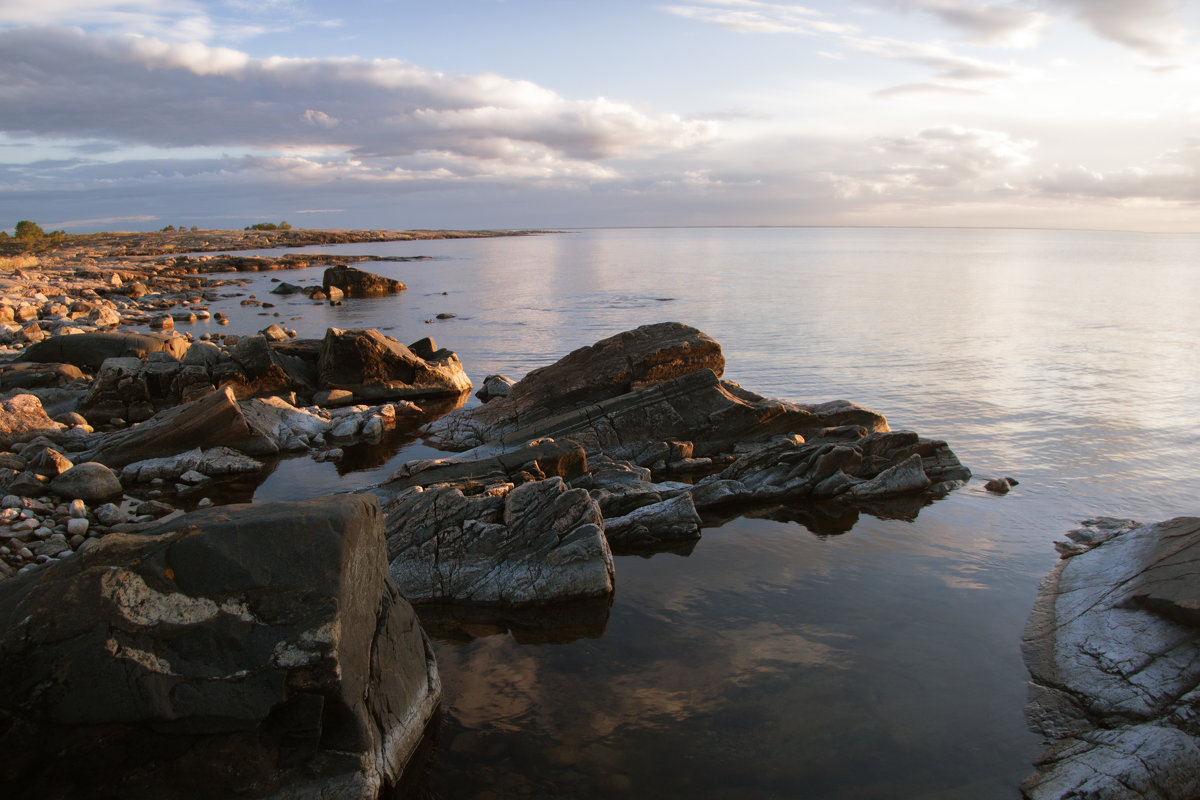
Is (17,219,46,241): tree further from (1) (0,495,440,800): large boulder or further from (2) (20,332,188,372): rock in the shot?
(1) (0,495,440,800): large boulder

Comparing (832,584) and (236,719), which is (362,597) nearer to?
(236,719)

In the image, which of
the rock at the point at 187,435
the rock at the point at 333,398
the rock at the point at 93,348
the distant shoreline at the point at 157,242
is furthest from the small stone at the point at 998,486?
the distant shoreline at the point at 157,242

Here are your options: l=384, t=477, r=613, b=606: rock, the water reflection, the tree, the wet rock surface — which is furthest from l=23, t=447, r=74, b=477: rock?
the tree

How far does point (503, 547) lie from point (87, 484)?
1039cm

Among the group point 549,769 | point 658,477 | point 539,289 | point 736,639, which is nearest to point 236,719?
point 549,769

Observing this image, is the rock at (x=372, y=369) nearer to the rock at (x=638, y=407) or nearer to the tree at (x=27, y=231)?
the rock at (x=638, y=407)

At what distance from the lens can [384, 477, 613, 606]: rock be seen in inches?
494

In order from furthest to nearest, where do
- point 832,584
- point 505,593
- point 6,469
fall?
1. point 6,469
2. point 832,584
3. point 505,593

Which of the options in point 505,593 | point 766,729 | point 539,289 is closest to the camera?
point 766,729

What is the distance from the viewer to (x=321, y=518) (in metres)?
7.56

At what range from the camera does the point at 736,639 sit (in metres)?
11.6

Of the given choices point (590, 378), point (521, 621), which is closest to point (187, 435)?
point (590, 378)

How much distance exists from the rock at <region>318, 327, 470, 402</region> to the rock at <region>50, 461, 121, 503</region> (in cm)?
1069

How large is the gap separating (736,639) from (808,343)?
1398 inches
